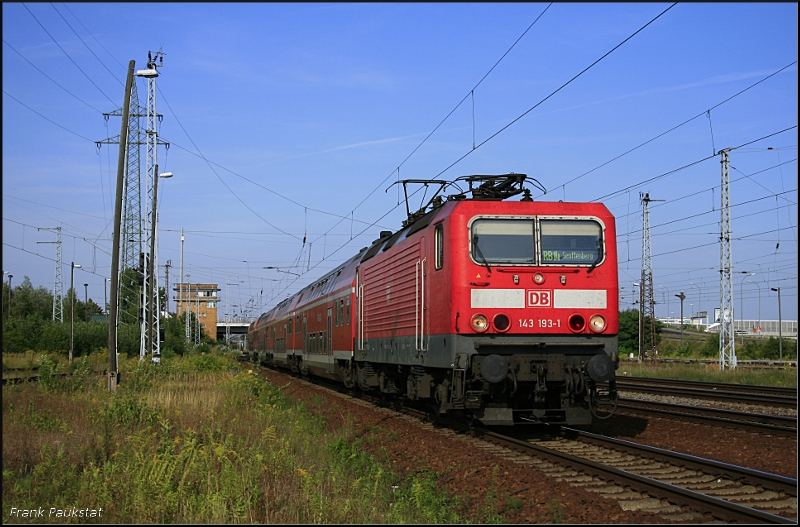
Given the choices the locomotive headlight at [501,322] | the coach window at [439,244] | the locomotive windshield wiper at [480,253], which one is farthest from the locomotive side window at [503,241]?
the locomotive headlight at [501,322]

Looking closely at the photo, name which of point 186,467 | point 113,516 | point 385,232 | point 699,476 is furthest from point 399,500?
point 385,232

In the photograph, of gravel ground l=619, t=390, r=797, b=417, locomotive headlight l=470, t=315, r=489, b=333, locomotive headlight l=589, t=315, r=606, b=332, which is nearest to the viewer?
locomotive headlight l=470, t=315, r=489, b=333

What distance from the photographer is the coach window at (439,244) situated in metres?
11.6

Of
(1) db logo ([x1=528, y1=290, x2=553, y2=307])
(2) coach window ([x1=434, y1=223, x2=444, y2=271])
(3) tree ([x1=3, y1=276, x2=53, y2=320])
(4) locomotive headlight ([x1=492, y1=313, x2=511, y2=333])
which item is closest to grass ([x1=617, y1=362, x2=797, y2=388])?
(1) db logo ([x1=528, y1=290, x2=553, y2=307])

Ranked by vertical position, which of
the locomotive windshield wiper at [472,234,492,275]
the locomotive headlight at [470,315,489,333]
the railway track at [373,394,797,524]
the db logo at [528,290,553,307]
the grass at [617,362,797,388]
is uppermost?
the locomotive windshield wiper at [472,234,492,275]

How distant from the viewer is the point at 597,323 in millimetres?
11055

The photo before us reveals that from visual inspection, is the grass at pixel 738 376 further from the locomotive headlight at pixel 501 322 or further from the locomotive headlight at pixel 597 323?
the locomotive headlight at pixel 501 322

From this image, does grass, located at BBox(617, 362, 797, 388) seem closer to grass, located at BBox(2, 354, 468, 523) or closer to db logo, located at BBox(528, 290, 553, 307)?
db logo, located at BBox(528, 290, 553, 307)

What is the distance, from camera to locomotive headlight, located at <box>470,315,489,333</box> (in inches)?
423

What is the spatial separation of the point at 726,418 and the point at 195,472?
10.0 metres

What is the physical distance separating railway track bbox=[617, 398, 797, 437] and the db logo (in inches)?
162

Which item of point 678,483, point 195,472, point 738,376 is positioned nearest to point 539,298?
point 678,483

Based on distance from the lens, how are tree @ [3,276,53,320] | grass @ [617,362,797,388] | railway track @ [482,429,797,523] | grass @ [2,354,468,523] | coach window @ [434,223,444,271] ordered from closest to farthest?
1. grass @ [2,354,468,523]
2. railway track @ [482,429,797,523]
3. coach window @ [434,223,444,271]
4. grass @ [617,362,797,388]
5. tree @ [3,276,53,320]

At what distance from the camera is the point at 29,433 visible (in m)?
10.5
